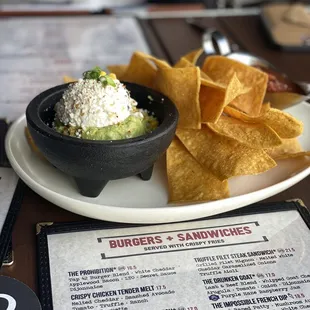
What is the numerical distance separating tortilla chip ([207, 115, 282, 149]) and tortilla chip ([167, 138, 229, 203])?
0.08 metres

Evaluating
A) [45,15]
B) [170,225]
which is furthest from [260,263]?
[45,15]

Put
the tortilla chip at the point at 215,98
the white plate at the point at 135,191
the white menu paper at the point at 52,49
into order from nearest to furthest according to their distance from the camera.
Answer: the white plate at the point at 135,191 < the tortilla chip at the point at 215,98 < the white menu paper at the point at 52,49

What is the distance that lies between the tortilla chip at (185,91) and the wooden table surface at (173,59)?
0.74 feet

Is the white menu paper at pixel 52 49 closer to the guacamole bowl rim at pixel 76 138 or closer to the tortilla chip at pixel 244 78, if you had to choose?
the guacamole bowl rim at pixel 76 138

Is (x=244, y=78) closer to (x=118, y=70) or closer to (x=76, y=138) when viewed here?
(x=118, y=70)

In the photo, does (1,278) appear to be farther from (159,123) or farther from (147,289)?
(159,123)

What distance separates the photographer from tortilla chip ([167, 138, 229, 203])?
36.5 inches

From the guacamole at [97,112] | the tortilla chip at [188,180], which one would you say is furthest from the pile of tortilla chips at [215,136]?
the guacamole at [97,112]

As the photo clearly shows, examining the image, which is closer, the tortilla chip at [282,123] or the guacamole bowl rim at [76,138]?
the guacamole bowl rim at [76,138]

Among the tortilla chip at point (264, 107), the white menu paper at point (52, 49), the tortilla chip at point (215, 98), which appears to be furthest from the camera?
the white menu paper at point (52, 49)

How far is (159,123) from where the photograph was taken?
3.34ft

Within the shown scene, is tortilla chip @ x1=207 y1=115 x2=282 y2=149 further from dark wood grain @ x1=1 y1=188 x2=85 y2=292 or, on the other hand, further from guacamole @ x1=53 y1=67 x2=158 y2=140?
dark wood grain @ x1=1 y1=188 x2=85 y2=292

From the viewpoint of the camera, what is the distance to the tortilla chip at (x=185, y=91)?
3.38 ft

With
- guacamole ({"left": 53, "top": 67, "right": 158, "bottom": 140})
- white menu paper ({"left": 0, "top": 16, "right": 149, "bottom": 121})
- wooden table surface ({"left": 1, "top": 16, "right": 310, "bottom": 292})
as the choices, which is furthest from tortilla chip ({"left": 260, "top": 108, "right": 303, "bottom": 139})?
white menu paper ({"left": 0, "top": 16, "right": 149, "bottom": 121})
